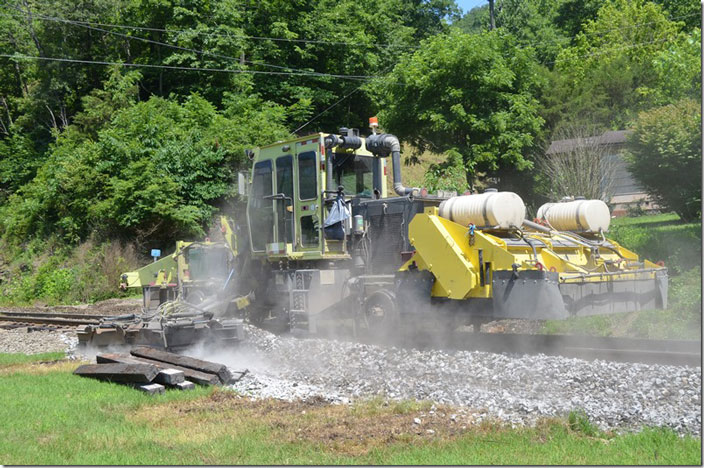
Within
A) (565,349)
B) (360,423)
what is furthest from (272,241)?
(360,423)

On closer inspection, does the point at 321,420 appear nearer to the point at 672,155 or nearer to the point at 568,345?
the point at 568,345

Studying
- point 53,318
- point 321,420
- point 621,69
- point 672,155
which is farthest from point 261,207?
point 621,69

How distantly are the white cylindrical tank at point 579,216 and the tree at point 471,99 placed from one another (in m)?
13.4

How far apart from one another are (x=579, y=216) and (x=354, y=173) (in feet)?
13.5

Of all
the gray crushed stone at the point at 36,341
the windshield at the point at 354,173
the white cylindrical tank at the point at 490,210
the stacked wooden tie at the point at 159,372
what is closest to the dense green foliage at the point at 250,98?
the white cylindrical tank at the point at 490,210

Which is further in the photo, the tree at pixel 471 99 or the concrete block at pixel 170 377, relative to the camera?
the tree at pixel 471 99

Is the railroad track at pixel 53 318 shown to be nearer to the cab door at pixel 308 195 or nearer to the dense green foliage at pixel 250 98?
the dense green foliage at pixel 250 98

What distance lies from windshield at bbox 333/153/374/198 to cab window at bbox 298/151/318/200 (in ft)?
1.30

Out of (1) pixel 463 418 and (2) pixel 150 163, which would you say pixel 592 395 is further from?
(2) pixel 150 163

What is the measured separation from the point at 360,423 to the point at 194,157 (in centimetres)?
1922

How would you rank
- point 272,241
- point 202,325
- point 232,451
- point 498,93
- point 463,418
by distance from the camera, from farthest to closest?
point 498,93 → point 272,241 → point 202,325 → point 463,418 → point 232,451

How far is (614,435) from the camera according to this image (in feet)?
19.8

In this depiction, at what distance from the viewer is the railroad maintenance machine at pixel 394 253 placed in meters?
9.87

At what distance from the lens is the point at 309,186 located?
42.6 ft
